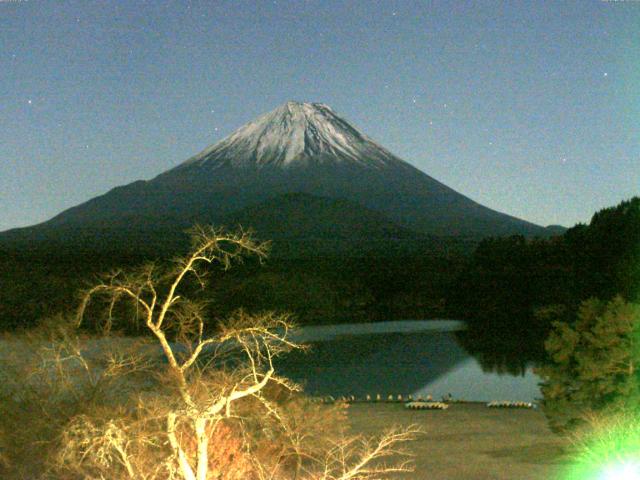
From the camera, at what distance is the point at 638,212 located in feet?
112

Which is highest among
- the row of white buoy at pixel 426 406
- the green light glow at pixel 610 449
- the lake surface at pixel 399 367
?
the green light glow at pixel 610 449

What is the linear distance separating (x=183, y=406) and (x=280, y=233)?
10042 centimetres

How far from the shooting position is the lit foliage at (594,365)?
11578mm

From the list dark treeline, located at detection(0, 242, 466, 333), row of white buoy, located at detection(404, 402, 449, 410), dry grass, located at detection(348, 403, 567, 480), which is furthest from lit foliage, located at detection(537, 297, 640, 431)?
dark treeline, located at detection(0, 242, 466, 333)

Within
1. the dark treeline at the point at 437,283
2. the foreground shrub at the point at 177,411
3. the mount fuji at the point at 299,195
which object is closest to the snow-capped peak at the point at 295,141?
the mount fuji at the point at 299,195

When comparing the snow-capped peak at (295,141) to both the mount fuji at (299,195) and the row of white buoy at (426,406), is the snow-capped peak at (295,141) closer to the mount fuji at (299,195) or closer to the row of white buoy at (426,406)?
the mount fuji at (299,195)

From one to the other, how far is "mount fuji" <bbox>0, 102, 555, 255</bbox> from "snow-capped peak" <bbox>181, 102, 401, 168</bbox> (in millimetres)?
156

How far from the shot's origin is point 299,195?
390 ft

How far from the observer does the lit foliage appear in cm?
A: 1158

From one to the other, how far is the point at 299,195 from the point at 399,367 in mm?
88179

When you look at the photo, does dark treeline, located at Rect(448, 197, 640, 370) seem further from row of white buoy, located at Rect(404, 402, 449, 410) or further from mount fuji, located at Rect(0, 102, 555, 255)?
mount fuji, located at Rect(0, 102, 555, 255)

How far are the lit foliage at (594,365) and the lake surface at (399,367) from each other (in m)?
6.27

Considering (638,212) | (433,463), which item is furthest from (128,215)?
(433,463)

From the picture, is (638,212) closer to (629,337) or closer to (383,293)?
(629,337)
